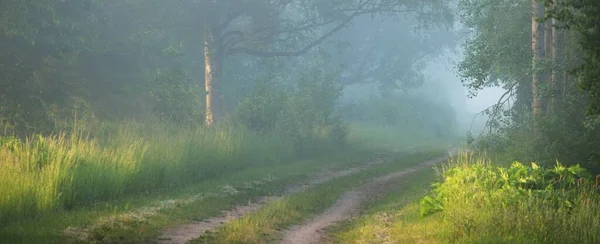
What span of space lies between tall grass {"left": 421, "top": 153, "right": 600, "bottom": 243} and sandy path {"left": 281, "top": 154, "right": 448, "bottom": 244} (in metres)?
2.24

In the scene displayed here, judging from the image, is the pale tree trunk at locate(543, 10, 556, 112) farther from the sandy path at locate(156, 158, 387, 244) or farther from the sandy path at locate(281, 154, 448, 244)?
the sandy path at locate(156, 158, 387, 244)

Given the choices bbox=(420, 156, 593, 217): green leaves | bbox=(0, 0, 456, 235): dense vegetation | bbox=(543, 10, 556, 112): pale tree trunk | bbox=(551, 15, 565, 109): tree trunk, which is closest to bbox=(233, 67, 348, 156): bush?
bbox=(0, 0, 456, 235): dense vegetation

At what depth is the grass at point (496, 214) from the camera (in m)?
10.3

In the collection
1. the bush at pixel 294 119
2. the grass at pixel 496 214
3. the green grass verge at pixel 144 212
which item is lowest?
the green grass verge at pixel 144 212

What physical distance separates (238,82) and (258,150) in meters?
20.7

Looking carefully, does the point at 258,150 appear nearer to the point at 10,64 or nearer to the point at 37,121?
the point at 37,121

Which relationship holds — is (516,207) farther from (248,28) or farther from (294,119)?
(248,28)

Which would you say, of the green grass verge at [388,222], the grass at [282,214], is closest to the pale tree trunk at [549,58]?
the green grass verge at [388,222]

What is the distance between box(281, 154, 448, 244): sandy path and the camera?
40.1 ft

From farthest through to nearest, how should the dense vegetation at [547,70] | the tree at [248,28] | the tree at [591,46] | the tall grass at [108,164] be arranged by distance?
the tree at [248,28] → the tall grass at [108,164] → the dense vegetation at [547,70] → the tree at [591,46]

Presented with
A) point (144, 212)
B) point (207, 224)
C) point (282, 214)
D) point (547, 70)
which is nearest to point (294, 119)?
point (547, 70)

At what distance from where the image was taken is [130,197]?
52.1ft

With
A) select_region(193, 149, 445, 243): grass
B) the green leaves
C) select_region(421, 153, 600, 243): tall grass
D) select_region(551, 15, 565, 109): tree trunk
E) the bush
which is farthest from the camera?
the bush

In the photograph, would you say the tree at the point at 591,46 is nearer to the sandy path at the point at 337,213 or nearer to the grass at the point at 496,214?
the grass at the point at 496,214
